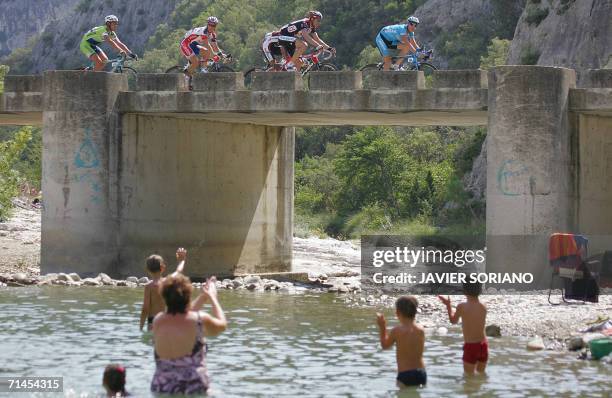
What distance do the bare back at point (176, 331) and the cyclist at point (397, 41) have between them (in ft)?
55.7

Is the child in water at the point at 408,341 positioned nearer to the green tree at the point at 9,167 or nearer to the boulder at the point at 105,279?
the boulder at the point at 105,279

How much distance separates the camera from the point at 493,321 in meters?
22.0

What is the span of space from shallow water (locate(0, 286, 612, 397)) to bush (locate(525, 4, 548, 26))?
3416cm

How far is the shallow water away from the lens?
1630 cm

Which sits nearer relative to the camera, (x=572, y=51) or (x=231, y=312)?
(x=231, y=312)

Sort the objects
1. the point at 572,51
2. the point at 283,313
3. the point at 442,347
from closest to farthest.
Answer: the point at 442,347
the point at 283,313
the point at 572,51

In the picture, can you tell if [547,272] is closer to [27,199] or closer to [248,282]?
[248,282]

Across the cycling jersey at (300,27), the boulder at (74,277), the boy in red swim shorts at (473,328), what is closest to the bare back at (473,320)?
the boy in red swim shorts at (473,328)

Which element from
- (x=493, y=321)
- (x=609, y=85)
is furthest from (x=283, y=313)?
(x=609, y=85)

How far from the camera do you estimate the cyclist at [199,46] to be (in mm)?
30594

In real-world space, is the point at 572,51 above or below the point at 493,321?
above

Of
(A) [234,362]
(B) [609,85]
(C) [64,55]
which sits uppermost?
(C) [64,55]

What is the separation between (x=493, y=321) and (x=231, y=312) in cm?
523

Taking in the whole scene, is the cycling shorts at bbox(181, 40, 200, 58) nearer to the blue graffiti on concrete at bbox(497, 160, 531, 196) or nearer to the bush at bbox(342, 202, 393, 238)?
the blue graffiti on concrete at bbox(497, 160, 531, 196)
